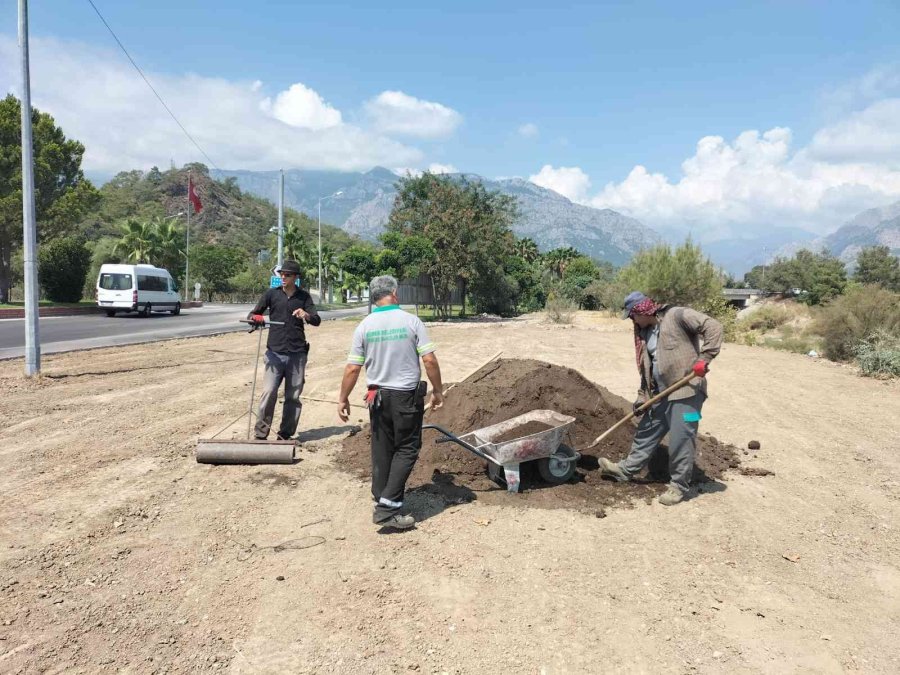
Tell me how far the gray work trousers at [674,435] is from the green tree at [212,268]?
6336 centimetres

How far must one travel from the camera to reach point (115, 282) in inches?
1043

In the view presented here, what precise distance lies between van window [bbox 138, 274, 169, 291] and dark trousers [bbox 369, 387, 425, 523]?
86.9 ft

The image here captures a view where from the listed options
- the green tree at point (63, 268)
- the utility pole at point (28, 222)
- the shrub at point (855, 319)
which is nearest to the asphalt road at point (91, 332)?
the utility pole at point (28, 222)

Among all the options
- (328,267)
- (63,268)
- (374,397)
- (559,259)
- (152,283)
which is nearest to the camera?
(374,397)

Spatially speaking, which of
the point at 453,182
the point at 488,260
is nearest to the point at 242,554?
the point at 488,260

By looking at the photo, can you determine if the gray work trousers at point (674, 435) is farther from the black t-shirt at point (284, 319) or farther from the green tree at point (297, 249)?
the green tree at point (297, 249)

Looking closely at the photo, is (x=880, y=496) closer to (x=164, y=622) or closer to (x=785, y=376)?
(x=164, y=622)

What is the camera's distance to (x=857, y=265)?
2953 inches

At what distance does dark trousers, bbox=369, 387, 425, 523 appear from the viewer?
13.8 ft

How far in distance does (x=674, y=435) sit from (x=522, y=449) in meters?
1.31

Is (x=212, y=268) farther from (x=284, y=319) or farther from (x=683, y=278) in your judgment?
(x=284, y=319)

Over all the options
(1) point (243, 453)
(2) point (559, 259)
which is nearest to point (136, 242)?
(1) point (243, 453)

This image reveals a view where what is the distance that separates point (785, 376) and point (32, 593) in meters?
14.3

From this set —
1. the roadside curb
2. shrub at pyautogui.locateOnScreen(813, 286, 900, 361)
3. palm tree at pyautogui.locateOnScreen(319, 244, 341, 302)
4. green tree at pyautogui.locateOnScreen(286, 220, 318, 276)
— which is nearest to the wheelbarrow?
shrub at pyautogui.locateOnScreen(813, 286, 900, 361)
